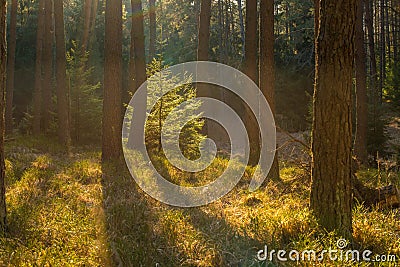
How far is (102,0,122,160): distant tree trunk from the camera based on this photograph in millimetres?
11213

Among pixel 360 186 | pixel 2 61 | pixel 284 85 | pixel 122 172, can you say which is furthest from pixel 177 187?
pixel 284 85

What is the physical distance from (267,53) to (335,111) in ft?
17.4

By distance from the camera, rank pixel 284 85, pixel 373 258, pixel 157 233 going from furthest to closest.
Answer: pixel 284 85 → pixel 157 233 → pixel 373 258

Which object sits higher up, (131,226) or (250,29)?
(250,29)

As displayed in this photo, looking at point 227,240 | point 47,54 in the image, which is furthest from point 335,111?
point 47,54

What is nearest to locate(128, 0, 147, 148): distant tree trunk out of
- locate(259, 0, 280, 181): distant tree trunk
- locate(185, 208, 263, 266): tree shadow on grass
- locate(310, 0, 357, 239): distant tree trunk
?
locate(259, 0, 280, 181): distant tree trunk

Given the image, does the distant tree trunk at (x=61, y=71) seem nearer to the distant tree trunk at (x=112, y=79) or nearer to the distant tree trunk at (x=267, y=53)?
the distant tree trunk at (x=112, y=79)

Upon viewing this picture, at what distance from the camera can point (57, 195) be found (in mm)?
7266

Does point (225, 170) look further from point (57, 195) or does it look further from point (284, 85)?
point (284, 85)

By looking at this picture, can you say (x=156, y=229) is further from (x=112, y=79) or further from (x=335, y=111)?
(x=112, y=79)

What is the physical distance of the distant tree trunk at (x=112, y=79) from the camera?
1121cm

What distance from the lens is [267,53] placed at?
10.0m

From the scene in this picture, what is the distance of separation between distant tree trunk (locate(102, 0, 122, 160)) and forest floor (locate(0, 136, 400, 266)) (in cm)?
334

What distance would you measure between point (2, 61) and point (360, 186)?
5.96 meters
